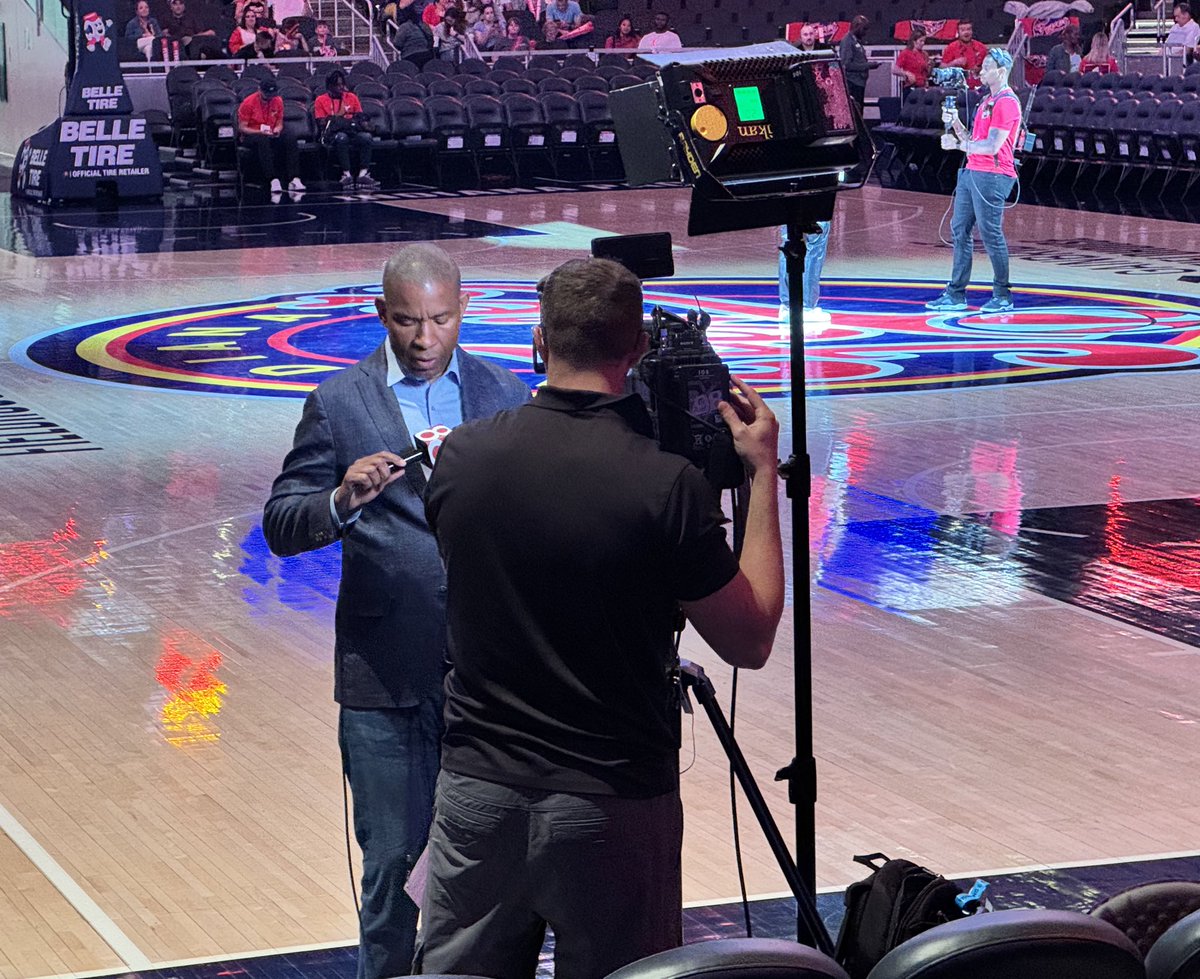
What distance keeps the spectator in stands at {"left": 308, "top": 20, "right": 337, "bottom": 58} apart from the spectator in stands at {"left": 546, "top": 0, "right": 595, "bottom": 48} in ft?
9.92

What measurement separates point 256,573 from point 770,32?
2615 cm

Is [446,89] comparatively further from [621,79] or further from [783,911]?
[783,911]

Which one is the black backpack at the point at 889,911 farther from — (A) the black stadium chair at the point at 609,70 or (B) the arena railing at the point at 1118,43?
(B) the arena railing at the point at 1118,43

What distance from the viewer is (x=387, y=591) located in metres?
3.74

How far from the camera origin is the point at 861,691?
20.0ft

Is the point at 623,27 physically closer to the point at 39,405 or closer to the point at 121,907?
the point at 39,405

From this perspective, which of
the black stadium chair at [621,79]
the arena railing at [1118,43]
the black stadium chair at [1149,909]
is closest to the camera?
the black stadium chair at [1149,909]

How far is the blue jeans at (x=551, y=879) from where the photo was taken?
9.60 feet

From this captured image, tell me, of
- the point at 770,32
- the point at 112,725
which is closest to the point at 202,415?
the point at 112,725

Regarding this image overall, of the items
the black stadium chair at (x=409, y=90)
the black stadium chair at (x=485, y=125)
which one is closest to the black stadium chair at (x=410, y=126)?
the black stadium chair at (x=409, y=90)

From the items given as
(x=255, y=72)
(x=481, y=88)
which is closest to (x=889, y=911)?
(x=481, y=88)

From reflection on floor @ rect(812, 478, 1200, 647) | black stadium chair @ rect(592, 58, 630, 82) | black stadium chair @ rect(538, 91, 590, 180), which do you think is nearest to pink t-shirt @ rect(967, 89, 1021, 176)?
reflection on floor @ rect(812, 478, 1200, 647)

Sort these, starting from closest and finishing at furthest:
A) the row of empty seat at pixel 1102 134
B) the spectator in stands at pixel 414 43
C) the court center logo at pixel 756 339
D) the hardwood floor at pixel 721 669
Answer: the hardwood floor at pixel 721 669
the court center logo at pixel 756 339
the row of empty seat at pixel 1102 134
the spectator in stands at pixel 414 43

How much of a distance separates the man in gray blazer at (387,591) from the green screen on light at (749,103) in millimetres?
611
